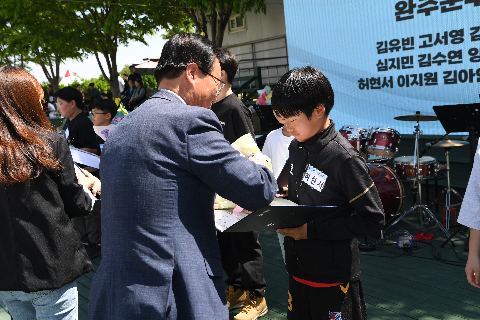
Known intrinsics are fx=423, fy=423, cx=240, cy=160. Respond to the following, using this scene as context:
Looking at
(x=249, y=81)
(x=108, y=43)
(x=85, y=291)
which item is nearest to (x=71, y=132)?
(x=85, y=291)

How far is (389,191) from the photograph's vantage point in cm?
548

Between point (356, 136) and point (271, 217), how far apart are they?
473 centimetres

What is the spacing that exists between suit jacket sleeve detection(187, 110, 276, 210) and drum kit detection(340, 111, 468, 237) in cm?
421

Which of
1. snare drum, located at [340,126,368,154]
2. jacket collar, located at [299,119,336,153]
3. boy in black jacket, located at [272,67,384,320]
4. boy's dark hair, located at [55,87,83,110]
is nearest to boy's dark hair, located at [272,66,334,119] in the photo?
boy in black jacket, located at [272,67,384,320]

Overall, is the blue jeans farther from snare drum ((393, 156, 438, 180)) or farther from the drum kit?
snare drum ((393, 156, 438, 180))

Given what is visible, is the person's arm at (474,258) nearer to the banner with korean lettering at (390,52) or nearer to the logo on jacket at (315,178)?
the logo on jacket at (315,178)

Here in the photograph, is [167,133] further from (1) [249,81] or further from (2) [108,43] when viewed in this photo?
(2) [108,43]

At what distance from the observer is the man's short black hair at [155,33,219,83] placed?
1.69 metres

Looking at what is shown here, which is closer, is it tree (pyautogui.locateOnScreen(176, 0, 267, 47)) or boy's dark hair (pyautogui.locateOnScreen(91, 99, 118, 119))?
boy's dark hair (pyautogui.locateOnScreen(91, 99, 118, 119))

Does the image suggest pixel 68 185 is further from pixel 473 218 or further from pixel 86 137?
pixel 86 137

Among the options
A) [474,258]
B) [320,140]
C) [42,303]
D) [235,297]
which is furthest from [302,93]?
[235,297]

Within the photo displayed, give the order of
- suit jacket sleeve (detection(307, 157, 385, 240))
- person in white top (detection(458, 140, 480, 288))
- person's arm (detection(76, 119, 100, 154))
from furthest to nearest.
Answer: person's arm (detection(76, 119, 100, 154)), suit jacket sleeve (detection(307, 157, 385, 240)), person in white top (detection(458, 140, 480, 288))

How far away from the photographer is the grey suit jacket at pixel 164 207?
146 cm

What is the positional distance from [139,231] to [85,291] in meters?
3.39
